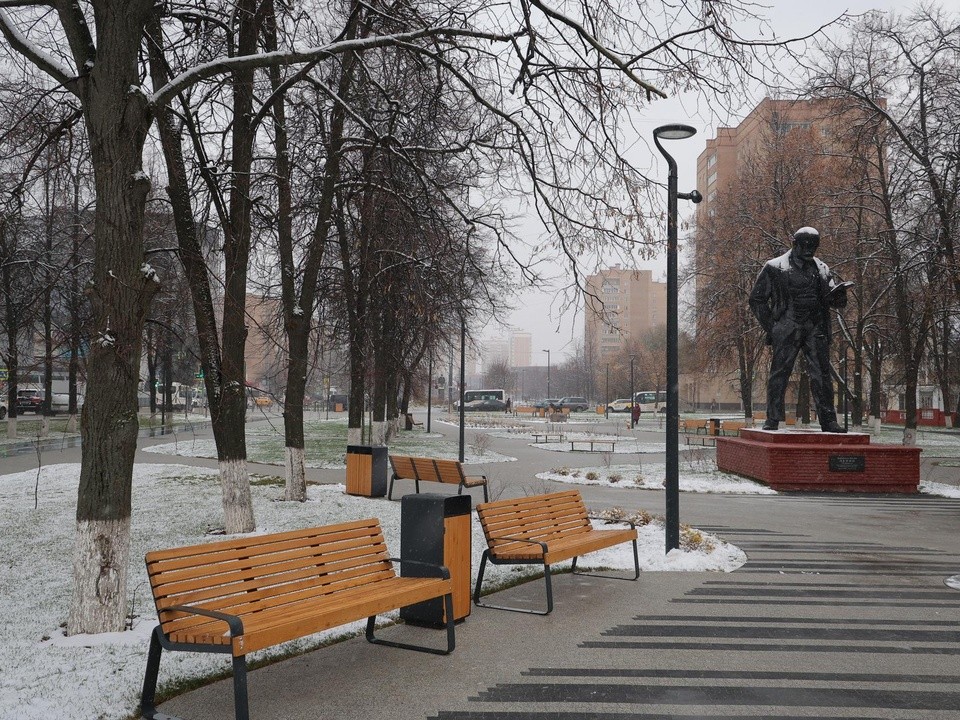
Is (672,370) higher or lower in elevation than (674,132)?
lower

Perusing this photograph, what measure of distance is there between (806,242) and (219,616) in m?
15.0

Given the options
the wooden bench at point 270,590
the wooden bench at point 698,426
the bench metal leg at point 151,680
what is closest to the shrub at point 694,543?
the wooden bench at point 270,590

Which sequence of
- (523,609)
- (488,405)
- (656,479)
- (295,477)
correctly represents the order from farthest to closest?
(488,405) → (656,479) → (295,477) → (523,609)

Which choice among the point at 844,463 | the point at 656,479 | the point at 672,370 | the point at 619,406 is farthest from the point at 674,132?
the point at 619,406

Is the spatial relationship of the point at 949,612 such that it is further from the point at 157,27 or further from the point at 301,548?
the point at 157,27

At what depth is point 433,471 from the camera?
1307 centimetres

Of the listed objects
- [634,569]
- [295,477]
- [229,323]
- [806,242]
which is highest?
[806,242]

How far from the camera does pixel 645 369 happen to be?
76062 millimetres

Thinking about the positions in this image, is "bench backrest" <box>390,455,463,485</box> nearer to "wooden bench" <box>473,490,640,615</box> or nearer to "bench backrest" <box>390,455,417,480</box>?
"bench backrest" <box>390,455,417,480</box>

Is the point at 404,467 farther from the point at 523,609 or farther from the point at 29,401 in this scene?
the point at 29,401

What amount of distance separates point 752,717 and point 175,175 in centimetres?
698

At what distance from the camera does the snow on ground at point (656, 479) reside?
15.3 meters

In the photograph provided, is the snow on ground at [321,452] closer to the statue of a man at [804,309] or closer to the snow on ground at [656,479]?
the snow on ground at [656,479]

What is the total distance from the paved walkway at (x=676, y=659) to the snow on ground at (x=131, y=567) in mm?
377
